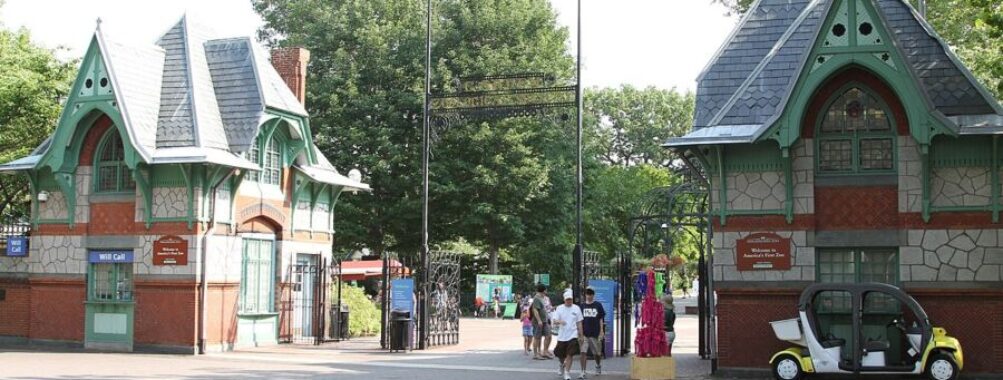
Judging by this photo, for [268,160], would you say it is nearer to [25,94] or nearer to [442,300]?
[442,300]

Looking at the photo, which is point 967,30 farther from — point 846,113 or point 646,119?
point 646,119

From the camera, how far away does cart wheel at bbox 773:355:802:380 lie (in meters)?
18.1

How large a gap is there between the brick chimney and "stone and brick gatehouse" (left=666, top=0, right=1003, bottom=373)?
1400 centimetres

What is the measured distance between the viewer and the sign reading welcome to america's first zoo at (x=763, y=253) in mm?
19441

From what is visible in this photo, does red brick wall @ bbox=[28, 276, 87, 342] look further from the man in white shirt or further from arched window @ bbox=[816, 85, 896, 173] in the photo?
arched window @ bbox=[816, 85, 896, 173]

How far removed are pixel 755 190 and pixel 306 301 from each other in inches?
579

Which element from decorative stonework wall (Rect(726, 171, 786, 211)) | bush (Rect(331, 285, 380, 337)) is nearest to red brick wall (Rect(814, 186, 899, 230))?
decorative stonework wall (Rect(726, 171, 786, 211))

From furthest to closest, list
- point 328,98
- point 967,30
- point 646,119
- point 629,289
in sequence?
point 646,119
point 328,98
point 967,30
point 629,289

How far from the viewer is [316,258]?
3000 centimetres

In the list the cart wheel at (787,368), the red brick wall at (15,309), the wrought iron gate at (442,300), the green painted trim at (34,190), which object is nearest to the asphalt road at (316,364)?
the wrought iron gate at (442,300)

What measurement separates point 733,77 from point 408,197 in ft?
87.4

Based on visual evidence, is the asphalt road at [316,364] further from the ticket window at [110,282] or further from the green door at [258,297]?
the ticket window at [110,282]

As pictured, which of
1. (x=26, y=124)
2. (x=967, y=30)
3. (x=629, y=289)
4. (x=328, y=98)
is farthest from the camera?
(x=328, y=98)

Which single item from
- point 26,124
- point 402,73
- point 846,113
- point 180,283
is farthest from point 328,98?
point 846,113
